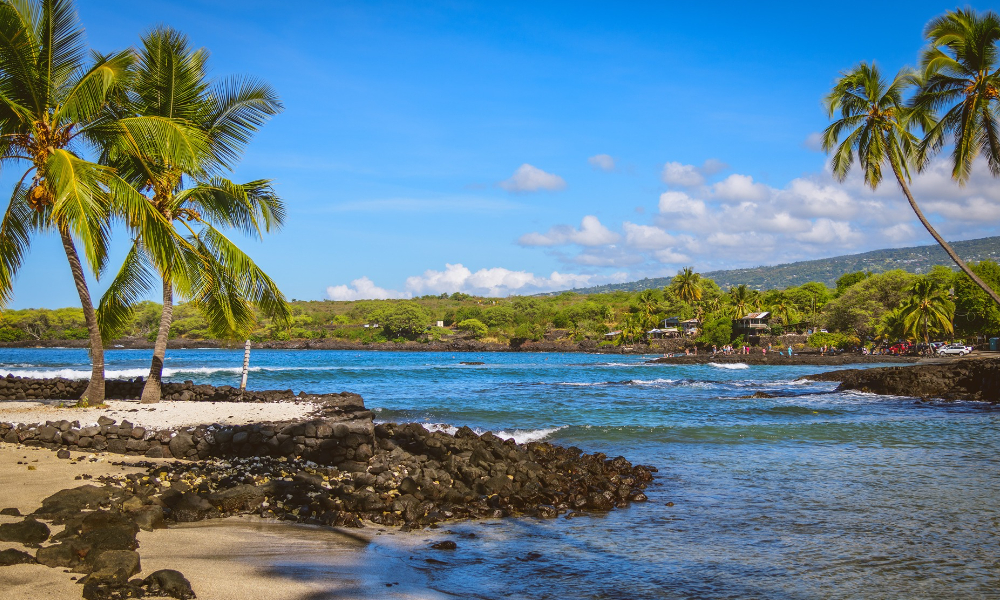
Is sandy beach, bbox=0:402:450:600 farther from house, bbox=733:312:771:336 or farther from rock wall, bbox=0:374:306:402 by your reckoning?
house, bbox=733:312:771:336

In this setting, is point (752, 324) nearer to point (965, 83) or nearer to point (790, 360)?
point (790, 360)

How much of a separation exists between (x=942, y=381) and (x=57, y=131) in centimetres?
3301

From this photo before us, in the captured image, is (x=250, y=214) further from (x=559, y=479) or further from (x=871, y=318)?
(x=871, y=318)

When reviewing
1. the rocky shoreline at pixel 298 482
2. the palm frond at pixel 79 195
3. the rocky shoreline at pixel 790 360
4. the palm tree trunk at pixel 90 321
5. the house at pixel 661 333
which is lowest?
the rocky shoreline at pixel 790 360

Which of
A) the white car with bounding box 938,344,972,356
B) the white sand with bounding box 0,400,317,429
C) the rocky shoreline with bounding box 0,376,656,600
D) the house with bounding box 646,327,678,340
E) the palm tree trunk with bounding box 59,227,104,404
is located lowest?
the white car with bounding box 938,344,972,356

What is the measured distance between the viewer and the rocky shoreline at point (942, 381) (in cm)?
2522

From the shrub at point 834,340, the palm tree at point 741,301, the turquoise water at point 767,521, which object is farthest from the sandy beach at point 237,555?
the palm tree at point 741,301

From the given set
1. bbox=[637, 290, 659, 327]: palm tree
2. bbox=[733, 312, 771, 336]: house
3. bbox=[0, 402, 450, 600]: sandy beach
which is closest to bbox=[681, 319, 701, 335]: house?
bbox=[637, 290, 659, 327]: palm tree

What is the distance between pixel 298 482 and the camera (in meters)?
8.83

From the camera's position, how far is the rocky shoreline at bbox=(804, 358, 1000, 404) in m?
25.2

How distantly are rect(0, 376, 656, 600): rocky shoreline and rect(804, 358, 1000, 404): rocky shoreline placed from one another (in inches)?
856

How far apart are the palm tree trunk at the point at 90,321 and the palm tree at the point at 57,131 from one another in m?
0.04

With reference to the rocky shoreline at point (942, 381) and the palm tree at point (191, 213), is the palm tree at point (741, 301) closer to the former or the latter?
the rocky shoreline at point (942, 381)

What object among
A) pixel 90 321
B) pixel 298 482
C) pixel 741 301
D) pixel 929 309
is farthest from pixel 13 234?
pixel 741 301
